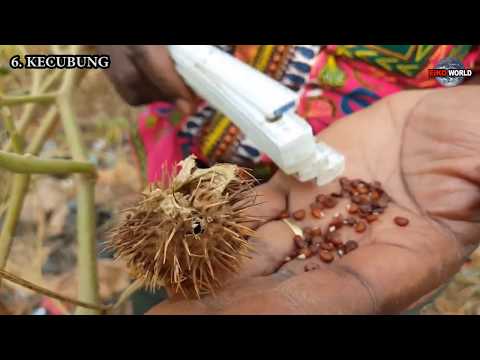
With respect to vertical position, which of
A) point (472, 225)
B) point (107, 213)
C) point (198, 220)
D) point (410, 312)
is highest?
point (198, 220)

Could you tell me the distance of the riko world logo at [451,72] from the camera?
3.73 ft

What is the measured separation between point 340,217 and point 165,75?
54 centimetres

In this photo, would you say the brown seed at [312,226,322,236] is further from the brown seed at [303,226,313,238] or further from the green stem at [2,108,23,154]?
the green stem at [2,108,23,154]

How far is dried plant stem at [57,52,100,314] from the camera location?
3.12ft

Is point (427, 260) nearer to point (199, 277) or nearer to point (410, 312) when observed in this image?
point (410, 312)

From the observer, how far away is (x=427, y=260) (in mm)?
907

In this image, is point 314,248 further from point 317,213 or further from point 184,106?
point 184,106

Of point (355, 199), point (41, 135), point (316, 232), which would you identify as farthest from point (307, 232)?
point (41, 135)

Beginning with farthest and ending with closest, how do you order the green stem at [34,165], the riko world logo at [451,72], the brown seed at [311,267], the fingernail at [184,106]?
1. the fingernail at [184,106]
2. the riko world logo at [451,72]
3. the brown seed at [311,267]
4. the green stem at [34,165]

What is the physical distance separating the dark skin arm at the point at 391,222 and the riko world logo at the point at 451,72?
0.13ft

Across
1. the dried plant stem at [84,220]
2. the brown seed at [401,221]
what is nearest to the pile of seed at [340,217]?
the brown seed at [401,221]

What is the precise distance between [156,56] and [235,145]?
28cm

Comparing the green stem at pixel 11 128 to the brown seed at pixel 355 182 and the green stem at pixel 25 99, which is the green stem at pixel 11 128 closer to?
the green stem at pixel 25 99
